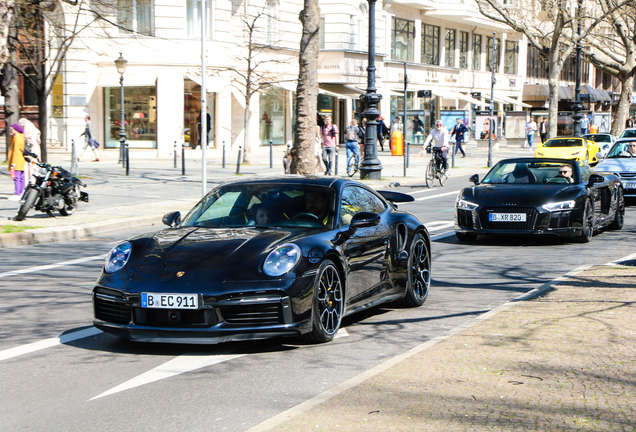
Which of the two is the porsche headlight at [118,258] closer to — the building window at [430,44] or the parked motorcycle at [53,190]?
the parked motorcycle at [53,190]

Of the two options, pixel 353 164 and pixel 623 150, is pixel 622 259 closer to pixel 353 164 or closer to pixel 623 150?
pixel 623 150

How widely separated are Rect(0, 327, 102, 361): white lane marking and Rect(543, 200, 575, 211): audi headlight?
7397 millimetres

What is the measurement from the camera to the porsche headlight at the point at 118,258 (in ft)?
20.9

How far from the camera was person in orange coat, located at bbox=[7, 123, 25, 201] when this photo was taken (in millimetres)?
17891

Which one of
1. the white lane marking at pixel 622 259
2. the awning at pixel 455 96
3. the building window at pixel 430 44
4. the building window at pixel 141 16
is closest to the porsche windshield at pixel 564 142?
the building window at pixel 141 16

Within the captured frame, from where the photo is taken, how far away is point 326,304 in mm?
6445

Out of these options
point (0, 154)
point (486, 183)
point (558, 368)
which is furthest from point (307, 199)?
point (0, 154)

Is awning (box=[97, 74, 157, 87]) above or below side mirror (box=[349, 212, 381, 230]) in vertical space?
above

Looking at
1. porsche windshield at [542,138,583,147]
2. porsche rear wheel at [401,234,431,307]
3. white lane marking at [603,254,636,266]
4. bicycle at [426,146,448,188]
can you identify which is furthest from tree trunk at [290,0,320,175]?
porsche rear wheel at [401,234,431,307]

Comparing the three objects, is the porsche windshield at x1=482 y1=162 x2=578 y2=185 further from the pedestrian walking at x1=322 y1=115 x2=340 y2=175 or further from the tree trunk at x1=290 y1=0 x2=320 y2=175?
the pedestrian walking at x1=322 y1=115 x2=340 y2=175

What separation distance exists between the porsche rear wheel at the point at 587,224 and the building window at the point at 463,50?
50.3m

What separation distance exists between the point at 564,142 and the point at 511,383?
26568mm

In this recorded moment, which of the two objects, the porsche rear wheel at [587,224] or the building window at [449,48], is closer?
the porsche rear wheel at [587,224]

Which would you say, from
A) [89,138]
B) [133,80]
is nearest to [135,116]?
[133,80]
